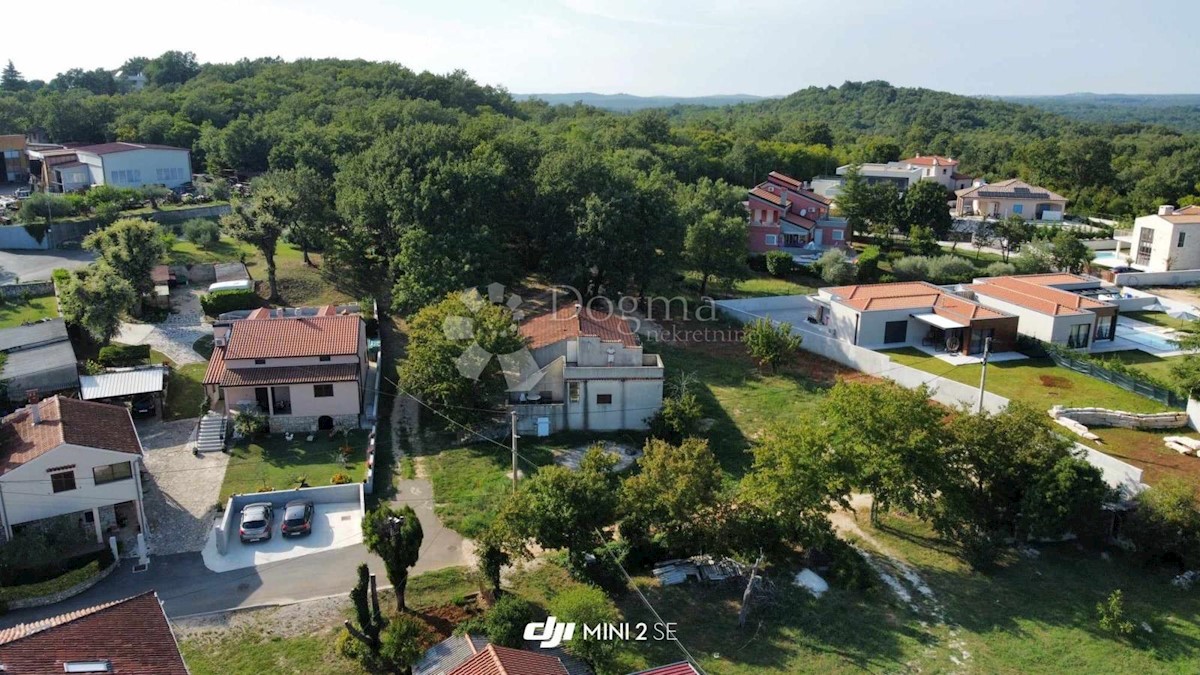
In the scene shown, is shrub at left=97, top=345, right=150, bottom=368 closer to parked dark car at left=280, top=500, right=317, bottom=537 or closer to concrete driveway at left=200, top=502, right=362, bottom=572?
concrete driveway at left=200, top=502, right=362, bottom=572

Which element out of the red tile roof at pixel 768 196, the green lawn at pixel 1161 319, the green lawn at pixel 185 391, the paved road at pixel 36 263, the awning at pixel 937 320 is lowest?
the green lawn at pixel 185 391

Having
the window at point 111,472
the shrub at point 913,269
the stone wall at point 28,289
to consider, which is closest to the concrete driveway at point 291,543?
the window at point 111,472

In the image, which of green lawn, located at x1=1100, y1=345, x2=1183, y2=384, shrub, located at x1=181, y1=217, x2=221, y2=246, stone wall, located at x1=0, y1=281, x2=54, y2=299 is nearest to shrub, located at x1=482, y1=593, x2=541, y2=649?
green lawn, located at x1=1100, y1=345, x2=1183, y2=384

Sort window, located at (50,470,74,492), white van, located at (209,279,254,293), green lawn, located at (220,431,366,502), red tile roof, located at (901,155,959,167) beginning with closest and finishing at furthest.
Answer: window, located at (50,470,74,492), green lawn, located at (220,431,366,502), white van, located at (209,279,254,293), red tile roof, located at (901,155,959,167)

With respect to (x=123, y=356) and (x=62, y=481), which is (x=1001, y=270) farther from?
(x=62, y=481)

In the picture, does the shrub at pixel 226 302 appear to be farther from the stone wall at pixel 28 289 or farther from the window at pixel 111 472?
the window at pixel 111 472

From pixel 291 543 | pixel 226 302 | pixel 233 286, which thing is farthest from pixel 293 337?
pixel 233 286

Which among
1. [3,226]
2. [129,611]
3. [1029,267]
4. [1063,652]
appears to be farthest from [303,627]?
[1029,267]
